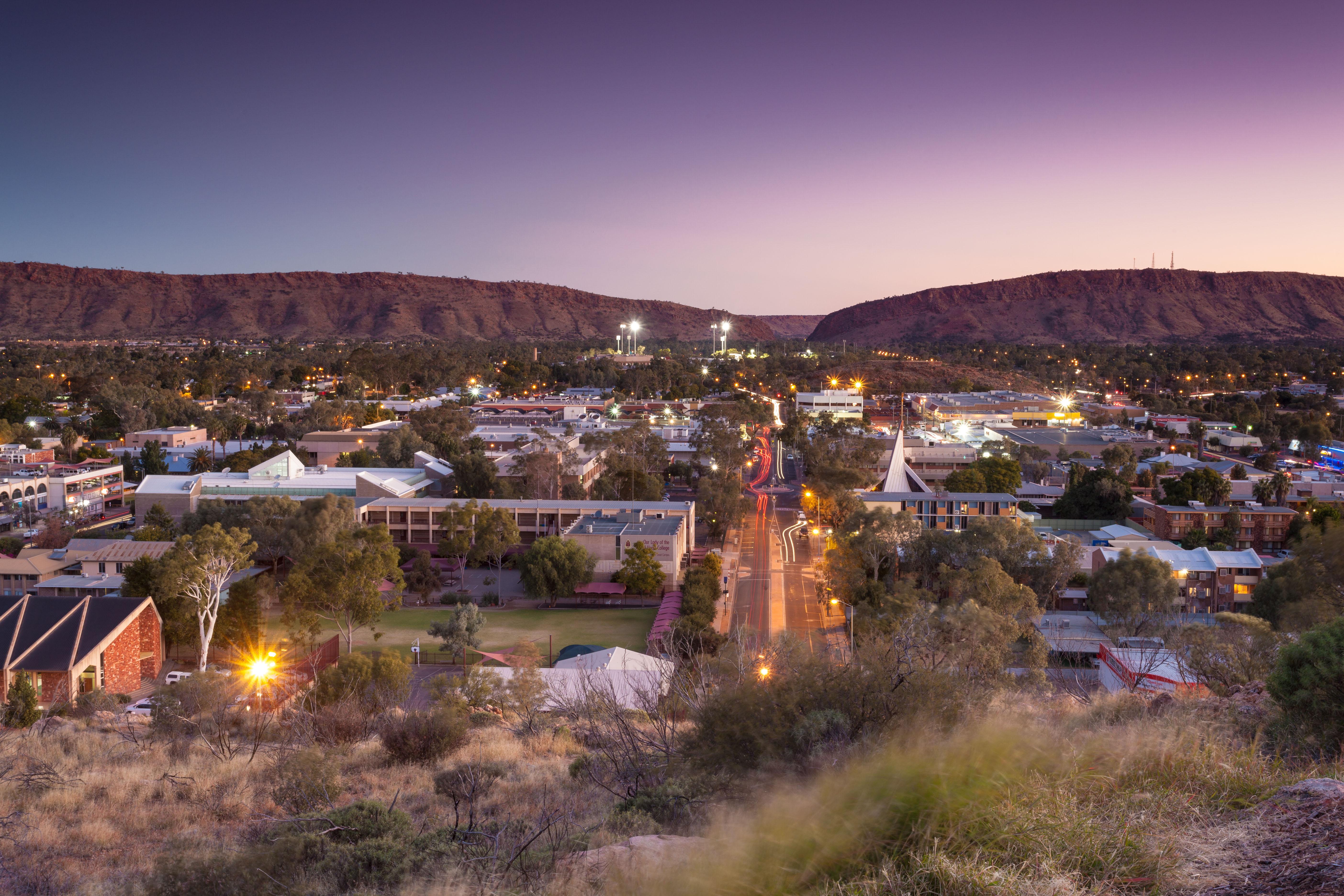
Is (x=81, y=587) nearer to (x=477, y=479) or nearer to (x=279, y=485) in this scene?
(x=279, y=485)

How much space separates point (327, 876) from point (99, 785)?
406 centimetres

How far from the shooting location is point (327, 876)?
217 inches

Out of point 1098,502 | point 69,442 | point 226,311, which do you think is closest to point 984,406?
point 1098,502

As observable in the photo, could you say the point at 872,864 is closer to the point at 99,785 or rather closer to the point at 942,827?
the point at 942,827

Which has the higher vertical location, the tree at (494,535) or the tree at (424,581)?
the tree at (494,535)

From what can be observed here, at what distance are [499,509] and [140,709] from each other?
16.3 m

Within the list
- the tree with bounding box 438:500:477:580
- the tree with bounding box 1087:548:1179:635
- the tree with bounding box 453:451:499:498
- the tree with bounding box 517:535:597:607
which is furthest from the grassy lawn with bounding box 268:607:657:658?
the tree with bounding box 453:451:499:498

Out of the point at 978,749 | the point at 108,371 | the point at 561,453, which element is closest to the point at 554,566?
the point at 561,453

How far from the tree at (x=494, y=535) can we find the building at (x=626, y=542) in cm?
191

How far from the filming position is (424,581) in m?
26.3

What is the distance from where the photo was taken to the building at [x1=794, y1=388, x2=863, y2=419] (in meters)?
73.9

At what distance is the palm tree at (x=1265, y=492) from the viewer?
116ft

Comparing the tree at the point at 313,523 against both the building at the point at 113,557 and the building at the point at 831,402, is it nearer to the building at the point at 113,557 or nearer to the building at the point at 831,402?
the building at the point at 113,557

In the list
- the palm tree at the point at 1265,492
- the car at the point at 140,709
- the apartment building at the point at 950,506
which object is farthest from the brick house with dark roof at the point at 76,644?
the palm tree at the point at 1265,492
